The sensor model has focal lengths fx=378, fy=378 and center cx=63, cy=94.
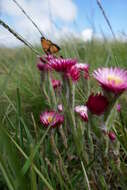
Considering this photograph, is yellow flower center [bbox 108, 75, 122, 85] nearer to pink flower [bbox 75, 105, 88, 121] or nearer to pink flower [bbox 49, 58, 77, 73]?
pink flower [bbox 49, 58, 77, 73]

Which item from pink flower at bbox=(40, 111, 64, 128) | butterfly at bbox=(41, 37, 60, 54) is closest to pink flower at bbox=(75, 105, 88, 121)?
pink flower at bbox=(40, 111, 64, 128)

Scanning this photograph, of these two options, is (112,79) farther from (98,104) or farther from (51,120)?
(51,120)

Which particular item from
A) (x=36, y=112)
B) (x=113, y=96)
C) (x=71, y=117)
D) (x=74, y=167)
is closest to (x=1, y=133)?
(x=113, y=96)

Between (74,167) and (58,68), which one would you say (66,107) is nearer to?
(58,68)

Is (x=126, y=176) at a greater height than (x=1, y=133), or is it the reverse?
(x=1, y=133)

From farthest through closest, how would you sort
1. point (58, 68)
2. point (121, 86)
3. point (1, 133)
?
point (58, 68), point (121, 86), point (1, 133)

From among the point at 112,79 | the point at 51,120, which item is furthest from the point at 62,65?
the point at 51,120
